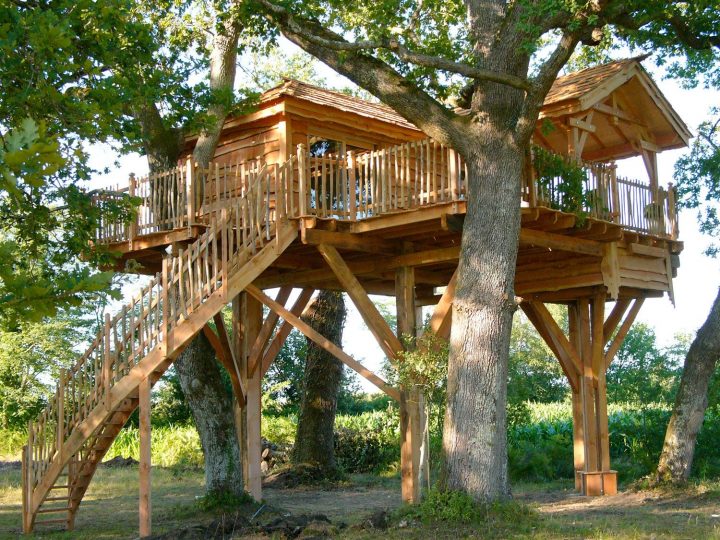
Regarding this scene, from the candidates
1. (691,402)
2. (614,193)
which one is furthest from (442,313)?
(691,402)

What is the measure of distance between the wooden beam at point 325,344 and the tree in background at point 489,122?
107 inches

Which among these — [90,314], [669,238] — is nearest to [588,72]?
[669,238]

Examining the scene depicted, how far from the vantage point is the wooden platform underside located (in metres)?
15.7

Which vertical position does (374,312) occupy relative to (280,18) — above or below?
below

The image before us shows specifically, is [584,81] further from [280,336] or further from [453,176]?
[280,336]

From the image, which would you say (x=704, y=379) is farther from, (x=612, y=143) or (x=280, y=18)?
(x=280, y=18)

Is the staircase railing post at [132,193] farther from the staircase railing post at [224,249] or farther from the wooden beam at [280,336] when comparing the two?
the wooden beam at [280,336]

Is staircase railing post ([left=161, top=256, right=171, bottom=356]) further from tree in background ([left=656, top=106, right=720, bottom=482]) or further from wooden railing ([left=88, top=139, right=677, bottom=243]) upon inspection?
tree in background ([left=656, top=106, right=720, bottom=482])

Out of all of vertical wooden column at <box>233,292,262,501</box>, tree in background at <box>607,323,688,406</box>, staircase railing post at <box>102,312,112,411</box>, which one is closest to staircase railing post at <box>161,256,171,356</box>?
staircase railing post at <box>102,312,112,411</box>

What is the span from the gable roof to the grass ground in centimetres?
766

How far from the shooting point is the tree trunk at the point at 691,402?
59.5ft

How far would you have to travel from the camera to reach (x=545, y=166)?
15.6m

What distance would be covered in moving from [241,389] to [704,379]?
9.10m

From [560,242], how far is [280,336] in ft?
21.4
